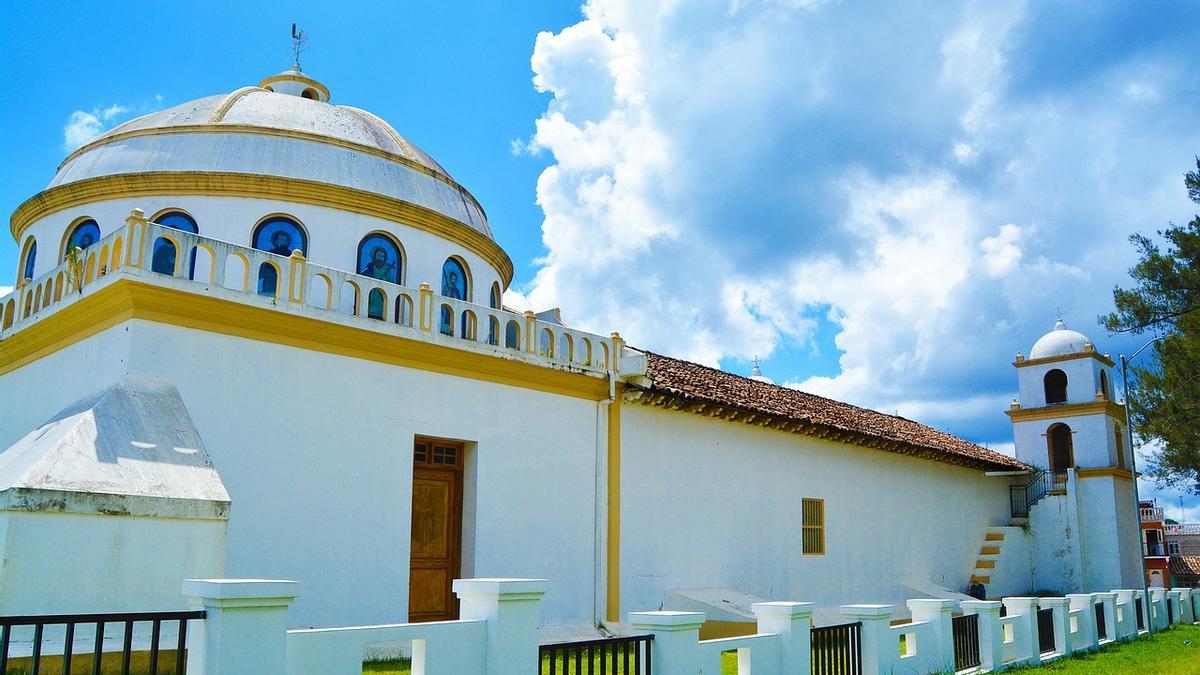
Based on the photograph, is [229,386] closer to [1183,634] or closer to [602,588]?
[602,588]

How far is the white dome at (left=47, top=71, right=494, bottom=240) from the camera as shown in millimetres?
13266

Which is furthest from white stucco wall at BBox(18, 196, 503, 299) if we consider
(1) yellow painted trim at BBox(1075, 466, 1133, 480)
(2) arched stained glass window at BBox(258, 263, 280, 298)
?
A: (1) yellow painted trim at BBox(1075, 466, 1133, 480)

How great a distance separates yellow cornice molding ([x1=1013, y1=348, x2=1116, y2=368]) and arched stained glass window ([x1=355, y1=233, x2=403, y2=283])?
69.1 feet

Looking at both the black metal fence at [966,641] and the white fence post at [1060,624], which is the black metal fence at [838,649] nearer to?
the black metal fence at [966,641]

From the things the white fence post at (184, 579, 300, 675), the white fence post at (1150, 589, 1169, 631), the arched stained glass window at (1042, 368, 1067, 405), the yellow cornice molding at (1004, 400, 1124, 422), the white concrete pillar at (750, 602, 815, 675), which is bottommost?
the white fence post at (1150, 589, 1169, 631)

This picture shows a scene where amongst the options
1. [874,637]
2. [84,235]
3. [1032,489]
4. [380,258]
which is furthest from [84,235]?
[1032,489]

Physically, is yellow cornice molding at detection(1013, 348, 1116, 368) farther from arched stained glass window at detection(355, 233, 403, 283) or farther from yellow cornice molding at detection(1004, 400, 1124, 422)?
arched stained glass window at detection(355, 233, 403, 283)

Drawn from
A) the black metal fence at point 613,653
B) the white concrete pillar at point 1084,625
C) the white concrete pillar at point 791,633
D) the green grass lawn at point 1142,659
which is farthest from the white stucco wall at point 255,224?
the white concrete pillar at point 1084,625

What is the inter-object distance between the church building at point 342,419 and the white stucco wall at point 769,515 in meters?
0.05

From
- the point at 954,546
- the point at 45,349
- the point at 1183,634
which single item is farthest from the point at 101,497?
the point at 954,546

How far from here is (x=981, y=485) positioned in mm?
25609

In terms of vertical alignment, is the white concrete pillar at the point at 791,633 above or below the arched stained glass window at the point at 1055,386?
below

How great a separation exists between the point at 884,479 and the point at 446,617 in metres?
11.4

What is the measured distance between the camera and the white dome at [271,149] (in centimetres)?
1327
